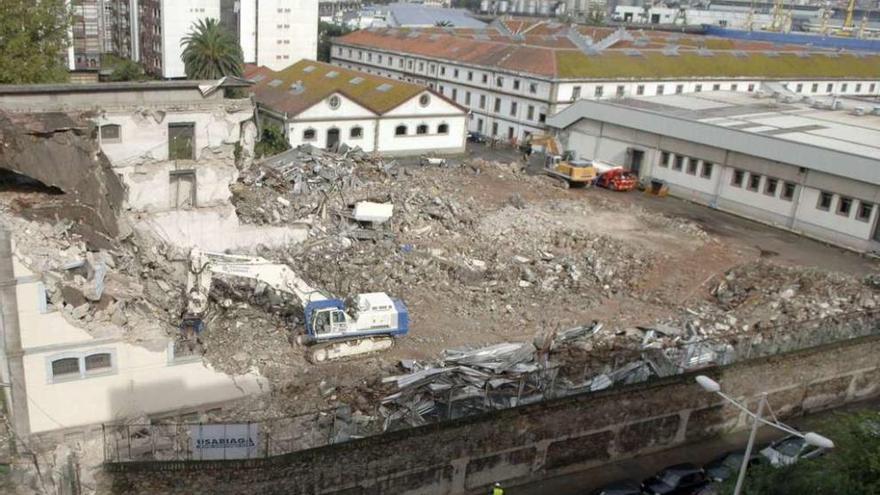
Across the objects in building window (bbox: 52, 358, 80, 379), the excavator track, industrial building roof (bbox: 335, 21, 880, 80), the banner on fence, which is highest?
industrial building roof (bbox: 335, 21, 880, 80)

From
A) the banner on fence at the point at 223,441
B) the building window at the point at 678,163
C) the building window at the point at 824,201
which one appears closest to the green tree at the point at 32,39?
the banner on fence at the point at 223,441

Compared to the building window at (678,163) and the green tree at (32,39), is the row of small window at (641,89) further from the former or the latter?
the green tree at (32,39)

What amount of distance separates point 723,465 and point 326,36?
92.6 meters

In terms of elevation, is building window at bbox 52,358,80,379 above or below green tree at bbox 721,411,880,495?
below

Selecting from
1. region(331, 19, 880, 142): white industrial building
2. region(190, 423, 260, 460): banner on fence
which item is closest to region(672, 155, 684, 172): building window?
region(331, 19, 880, 142): white industrial building

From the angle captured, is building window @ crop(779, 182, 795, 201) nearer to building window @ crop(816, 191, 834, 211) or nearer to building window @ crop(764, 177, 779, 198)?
building window @ crop(764, 177, 779, 198)

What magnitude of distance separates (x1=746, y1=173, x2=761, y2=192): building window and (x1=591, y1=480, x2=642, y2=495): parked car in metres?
27.3

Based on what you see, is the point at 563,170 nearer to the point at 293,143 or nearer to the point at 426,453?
the point at 293,143

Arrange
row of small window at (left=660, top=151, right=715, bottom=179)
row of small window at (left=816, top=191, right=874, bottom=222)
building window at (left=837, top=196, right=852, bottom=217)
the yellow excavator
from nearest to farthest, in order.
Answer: row of small window at (left=816, top=191, right=874, bottom=222)
building window at (left=837, top=196, right=852, bottom=217)
row of small window at (left=660, top=151, right=715, bottom=179)
the yellow excavator

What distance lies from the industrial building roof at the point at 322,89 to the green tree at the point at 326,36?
3095 centimetres

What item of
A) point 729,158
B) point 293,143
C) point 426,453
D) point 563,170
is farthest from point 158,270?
point 729,158

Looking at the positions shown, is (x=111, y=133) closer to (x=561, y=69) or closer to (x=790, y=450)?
(x=790, y=450)

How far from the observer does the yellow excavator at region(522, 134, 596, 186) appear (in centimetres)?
4638

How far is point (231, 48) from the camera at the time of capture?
55.9 metres
